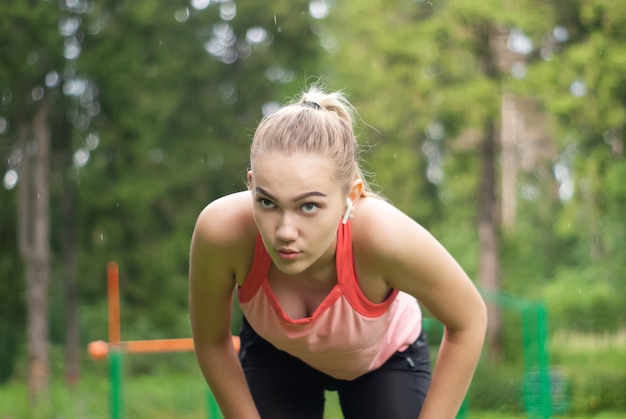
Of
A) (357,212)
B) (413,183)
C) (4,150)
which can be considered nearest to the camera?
(357,212)

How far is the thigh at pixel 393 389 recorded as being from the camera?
285cm

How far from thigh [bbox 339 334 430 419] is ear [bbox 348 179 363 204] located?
658 millimetres

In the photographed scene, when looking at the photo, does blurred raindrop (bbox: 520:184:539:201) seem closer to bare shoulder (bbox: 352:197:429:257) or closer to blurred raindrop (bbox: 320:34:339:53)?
blurred raindrop (bbox: 320:34:339:53)

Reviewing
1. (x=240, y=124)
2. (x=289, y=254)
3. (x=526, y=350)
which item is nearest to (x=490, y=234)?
(x=526, y=350)

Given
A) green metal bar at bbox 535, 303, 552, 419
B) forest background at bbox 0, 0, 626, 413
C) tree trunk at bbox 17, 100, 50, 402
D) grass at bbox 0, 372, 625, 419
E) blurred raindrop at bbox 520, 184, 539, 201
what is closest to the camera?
green metal bar at bbox 535, 303, 552, 419

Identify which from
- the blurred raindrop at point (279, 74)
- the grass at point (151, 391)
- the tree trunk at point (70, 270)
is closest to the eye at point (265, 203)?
the grass at point (151, 391)

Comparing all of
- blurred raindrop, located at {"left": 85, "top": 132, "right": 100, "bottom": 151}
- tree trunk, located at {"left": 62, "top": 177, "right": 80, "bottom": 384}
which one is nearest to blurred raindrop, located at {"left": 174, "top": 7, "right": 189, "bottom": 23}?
blurred raindrop, located at {"left": 85, "top": 132, "right": 100, "bottom": 151}

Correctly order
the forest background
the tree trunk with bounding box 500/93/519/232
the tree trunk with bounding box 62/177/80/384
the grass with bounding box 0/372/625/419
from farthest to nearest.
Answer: the tree trunk with bounding box 500/93/519/232
the tree trunk with bounding box 62/177/80/384
the forest background
the grass with bounding box 0/372/625/419

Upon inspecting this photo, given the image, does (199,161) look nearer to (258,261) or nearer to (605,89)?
(605,89)

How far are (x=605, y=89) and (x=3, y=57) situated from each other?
27.0ft

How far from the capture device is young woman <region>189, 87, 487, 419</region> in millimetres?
2297

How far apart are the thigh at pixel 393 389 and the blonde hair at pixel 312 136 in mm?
700

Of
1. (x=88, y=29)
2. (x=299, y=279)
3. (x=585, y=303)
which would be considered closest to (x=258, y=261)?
(x=299, y=279)

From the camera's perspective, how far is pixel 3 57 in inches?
498
